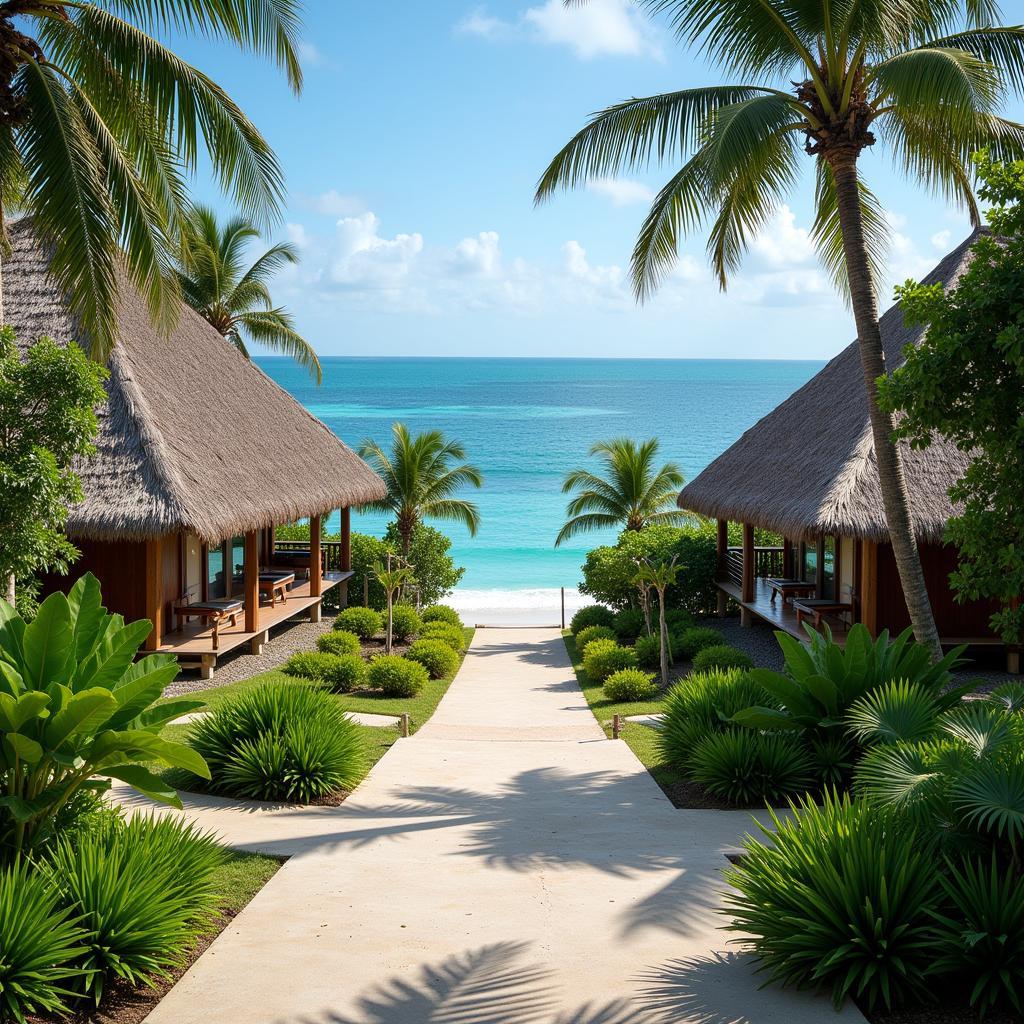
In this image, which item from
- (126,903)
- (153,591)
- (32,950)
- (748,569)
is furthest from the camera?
(748,569)

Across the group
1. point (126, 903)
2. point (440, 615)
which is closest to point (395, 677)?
point (440, 615)

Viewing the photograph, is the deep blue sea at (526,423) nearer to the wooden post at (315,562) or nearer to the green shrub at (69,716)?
the wooden post at (315,562)

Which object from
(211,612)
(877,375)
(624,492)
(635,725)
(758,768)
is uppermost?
(877,375)

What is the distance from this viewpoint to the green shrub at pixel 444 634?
19.6m

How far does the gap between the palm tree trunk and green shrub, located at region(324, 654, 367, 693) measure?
7.82 metres

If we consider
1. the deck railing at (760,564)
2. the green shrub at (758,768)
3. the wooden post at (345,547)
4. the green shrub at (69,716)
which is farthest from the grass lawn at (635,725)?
the wooden post at (345,547)

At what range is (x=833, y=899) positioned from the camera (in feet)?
16.7

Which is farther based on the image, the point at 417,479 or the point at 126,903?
the point at 417,479

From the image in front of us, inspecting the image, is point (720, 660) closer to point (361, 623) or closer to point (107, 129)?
point (361, 623)

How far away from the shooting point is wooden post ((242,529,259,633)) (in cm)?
1623

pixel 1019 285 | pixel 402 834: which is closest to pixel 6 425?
pixel 402 834

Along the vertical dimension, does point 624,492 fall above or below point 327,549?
above

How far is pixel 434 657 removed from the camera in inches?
683

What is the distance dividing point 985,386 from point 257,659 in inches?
483
